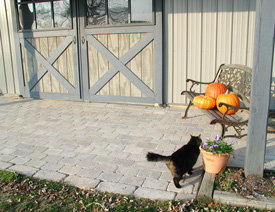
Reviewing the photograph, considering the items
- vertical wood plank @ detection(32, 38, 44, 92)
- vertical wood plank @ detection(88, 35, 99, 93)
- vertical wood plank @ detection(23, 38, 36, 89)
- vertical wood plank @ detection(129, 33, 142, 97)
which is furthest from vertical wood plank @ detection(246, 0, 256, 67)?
vertical wood plank @ detection(23, 38, 36, 89)

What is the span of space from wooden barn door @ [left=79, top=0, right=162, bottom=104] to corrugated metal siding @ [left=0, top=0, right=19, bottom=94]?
2.04 m

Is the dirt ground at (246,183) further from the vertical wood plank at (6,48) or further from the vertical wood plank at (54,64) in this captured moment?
the vertical wood plank at (6,48)

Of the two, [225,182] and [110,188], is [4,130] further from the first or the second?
[225,182]

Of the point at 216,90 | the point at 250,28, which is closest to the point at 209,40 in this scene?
the point at 250,28

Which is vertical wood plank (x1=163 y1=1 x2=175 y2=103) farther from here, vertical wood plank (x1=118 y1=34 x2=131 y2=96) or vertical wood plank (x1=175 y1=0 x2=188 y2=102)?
vertical wood plank (x1=118 y1=34 x2=131 y2=96)

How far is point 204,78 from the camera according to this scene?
5.30 meters

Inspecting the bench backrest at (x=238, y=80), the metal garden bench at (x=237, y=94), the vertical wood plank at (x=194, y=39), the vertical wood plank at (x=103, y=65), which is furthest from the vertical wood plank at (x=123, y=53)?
the bench backrest at (x=238, y=80)

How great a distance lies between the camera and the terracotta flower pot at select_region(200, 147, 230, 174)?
2.71 m

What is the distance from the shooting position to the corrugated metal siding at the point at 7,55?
6625mm

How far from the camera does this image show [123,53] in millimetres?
5742

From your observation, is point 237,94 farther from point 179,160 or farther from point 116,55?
point 116,55

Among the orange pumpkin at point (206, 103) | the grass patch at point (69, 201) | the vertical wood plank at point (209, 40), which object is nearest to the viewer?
the grass patch at point (69, 201)

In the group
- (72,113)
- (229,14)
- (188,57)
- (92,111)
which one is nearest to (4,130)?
(72,113)

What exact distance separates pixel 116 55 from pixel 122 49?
0.19 metres
